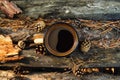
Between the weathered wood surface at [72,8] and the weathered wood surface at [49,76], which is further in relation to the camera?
the weathered wood surface at [72,8]

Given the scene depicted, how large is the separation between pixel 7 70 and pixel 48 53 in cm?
59

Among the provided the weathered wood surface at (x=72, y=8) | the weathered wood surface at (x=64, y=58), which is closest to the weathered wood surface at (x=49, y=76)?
the weathered wood surface at (x=64, y=58)

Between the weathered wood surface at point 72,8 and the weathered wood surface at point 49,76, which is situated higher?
the weathered wood surface at point 72,8

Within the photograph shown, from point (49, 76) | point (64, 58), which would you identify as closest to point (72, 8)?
point (64, 58)

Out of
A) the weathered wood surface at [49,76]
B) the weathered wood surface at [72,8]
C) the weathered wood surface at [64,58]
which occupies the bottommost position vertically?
the weathered wood surface at [49,76]

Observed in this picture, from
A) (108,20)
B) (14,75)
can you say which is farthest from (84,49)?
(14,75)

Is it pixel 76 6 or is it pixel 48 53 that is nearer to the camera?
pixel 48 53

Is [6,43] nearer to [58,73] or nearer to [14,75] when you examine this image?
[14,75]

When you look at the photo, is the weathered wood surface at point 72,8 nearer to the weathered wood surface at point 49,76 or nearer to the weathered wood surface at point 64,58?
the weathered wood surface at point 64,58

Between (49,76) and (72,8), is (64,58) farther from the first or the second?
(72,8)

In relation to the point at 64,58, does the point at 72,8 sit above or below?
above

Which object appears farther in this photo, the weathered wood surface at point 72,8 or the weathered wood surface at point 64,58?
the weathered wood surface at point 72,8

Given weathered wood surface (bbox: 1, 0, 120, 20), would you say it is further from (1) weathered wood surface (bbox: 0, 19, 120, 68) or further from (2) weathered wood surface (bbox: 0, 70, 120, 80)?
(2) weathered wood surface (bbox: 0, 70, 120, 80)

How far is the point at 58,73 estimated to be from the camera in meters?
4.54
